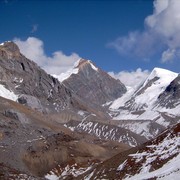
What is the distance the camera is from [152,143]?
84938 millimetres

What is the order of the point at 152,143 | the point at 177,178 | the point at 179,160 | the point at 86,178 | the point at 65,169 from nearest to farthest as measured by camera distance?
the point at 177,178, the point at 179,160, the point at 152,143, the point at 86,178, the point at 65,169

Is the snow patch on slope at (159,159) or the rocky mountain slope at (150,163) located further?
the rocky mountain slope at (150,163)

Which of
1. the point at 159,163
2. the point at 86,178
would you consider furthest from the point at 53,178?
the point at 159,163

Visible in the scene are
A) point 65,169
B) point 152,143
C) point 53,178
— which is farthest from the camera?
point 65,169

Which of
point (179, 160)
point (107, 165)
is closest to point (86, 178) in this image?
point (107, 165)

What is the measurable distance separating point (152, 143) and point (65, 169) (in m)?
120

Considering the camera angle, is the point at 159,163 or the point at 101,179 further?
the point at 101,179

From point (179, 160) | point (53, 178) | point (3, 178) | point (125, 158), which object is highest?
point (53, 178)

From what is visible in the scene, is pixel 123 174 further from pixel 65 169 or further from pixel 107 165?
pixel 65 169

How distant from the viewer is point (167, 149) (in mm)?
74688

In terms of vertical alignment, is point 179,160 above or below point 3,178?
below

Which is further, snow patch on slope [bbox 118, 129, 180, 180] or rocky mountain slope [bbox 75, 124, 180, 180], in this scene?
rocky mountain slope [bbox 75, 124, 180, 180]

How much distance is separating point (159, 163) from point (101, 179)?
48.4ft

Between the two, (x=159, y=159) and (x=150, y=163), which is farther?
(x=150, y=163)
